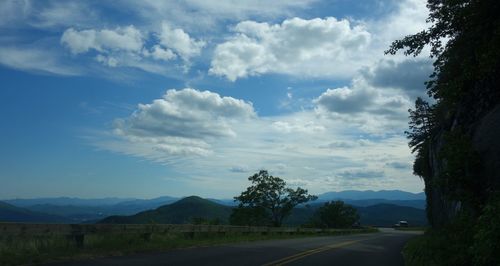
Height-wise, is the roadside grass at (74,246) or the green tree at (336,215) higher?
the green tree at (336,215)

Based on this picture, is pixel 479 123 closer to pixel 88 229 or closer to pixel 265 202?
pixel 88 229

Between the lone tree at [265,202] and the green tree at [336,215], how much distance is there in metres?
21.3

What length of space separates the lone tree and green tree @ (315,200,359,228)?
21.3 metres

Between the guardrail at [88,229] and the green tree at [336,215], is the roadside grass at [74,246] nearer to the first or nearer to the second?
the guardrail at [88,229]

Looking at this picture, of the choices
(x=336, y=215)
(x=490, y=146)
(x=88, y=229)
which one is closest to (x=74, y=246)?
(x=88, y=229)

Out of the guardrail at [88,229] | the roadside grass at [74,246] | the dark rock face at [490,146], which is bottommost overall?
the roadside grass at [74,246]

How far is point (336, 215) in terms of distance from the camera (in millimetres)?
98312

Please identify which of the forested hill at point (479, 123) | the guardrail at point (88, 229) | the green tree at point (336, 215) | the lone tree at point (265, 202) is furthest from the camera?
the green tree at point (336, 215)

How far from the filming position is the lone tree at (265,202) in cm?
7431

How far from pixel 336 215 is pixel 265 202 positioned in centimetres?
2721

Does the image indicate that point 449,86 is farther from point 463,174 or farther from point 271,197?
point 271,197

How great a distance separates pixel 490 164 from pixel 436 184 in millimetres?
1650

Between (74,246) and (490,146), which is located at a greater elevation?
(490,146)

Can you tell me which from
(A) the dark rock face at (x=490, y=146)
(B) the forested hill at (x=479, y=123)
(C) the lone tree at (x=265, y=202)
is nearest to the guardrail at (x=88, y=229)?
(B) the forested hill at (x=479, y=123)
